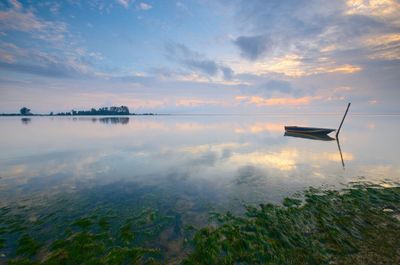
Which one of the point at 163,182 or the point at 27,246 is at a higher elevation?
the point at 27,246

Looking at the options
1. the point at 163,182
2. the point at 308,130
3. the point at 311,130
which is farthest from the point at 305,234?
the point at 308,130

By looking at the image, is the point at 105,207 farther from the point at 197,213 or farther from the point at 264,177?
the point at 264,177

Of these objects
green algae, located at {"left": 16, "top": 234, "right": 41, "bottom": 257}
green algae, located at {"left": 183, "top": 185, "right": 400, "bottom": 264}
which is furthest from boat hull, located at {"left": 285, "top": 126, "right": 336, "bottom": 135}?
green algae, located at {"left": 16, "top": 234, "right": 41, "bottom": 257}

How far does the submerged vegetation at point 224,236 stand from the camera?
24.5ft

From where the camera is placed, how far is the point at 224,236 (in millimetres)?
8906

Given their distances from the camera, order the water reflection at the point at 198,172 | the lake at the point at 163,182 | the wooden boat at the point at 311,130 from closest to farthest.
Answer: the lake at the point at 163,182
the water reflection at the point at 198,172
the wooden boat at the point at 311,130

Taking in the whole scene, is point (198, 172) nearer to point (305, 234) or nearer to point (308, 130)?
point (305, 234)

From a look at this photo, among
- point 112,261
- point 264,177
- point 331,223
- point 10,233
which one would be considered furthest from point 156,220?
point 264,177

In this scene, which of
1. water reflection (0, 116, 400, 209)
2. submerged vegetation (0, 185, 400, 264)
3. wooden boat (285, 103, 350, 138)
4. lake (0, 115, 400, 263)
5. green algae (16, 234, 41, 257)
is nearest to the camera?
submerged vegetation (0, 185, 400, 264)

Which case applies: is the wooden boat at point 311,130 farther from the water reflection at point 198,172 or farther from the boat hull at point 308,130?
the water reflection at point 198,172

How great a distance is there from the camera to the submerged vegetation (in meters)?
7.46

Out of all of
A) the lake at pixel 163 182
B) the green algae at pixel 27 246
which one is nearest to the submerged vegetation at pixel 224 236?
the green algae at pixel 27 246

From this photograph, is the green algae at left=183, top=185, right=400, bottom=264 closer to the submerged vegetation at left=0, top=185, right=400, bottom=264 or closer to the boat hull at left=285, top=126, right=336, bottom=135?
the submerged vegetation at left=0, top=185, right=400, bottom=264

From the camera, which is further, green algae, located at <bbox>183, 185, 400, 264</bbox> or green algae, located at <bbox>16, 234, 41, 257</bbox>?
green algae, located at <bbox>16, 234, 41, 257</bbox>
